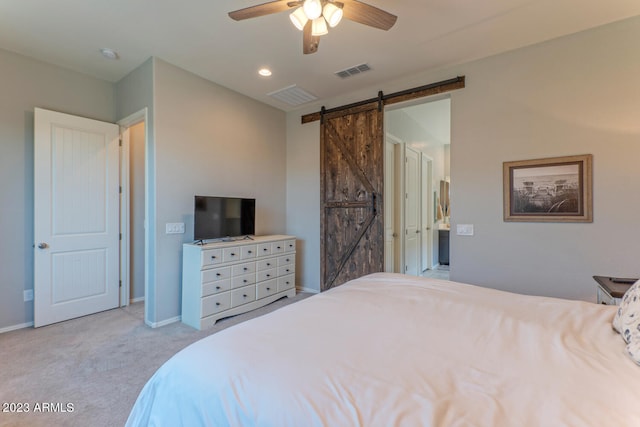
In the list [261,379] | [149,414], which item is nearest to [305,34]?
[261,379]

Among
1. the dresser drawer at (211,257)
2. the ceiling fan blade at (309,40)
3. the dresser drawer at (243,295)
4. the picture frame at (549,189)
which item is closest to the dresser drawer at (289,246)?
the dresser drawer at (243,295)

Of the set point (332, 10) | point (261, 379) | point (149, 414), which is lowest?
point (149, 414)

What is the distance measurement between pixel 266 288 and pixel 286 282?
1.28 feet

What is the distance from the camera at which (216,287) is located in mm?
3090

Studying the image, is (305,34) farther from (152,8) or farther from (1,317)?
(1,317)

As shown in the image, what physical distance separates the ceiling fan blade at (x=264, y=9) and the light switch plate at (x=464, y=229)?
254cm

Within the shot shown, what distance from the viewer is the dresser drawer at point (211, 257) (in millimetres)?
2973

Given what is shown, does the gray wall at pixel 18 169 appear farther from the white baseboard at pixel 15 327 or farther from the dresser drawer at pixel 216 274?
the dresser drawer at pixel 216 274

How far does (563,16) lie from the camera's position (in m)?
Result: 2.32

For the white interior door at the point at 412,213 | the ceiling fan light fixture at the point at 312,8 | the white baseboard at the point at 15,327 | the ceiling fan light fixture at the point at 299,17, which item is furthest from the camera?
the white interior door at the point at 412,213

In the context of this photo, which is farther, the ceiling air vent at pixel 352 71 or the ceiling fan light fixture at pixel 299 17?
the ceiling air vent at pixel 352 71

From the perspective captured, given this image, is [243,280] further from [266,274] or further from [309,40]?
[309,40]

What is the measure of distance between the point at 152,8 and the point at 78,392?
290 cm

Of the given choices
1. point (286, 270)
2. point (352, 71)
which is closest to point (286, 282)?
point (286, 270)
